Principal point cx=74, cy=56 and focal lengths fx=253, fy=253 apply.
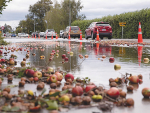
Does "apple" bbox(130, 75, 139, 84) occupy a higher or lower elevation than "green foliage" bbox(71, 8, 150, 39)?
lower

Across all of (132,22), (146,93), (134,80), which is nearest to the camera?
(146,93)

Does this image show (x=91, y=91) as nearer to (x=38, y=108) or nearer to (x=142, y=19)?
(x=38, y=108)

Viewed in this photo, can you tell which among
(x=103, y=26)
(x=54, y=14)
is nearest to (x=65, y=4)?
(x=54, y=14)

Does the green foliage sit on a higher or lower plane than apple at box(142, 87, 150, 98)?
higher

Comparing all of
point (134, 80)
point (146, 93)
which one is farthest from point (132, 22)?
point (146, 93)

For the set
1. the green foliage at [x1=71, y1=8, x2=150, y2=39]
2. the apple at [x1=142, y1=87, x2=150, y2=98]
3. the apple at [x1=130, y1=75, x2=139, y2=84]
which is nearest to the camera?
the apple at [x1=142, y1=87, x2=150, y2=98]

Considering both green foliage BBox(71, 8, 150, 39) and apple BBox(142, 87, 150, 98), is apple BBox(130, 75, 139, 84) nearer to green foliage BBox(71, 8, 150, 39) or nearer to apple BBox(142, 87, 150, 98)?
apple BBox(142, 87, 150, 98)

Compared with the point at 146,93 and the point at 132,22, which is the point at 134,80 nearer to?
the point at 146,93

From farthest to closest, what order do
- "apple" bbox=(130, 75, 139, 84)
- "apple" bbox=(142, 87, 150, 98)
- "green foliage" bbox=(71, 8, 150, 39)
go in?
"green foliage" bbox=(71, 8, 150, 39)
"apple" bbox=(130, 75, 139, 84)
"apple" bbox=(142, 87, 150, 98)

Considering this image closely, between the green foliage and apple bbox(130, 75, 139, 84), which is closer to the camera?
apple bbox(130, 75, 139, 84)

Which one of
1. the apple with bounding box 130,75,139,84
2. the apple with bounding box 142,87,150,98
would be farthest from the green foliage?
the apple with bounding box 142,87,150,98

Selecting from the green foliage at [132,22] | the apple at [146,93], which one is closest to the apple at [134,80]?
the apple at [146,93]

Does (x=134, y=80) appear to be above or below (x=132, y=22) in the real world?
below

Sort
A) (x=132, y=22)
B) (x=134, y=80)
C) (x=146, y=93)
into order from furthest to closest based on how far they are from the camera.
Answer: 1. (x=132, y=22)
2. (x=134, y=80)
3. (x=146, y=93)
